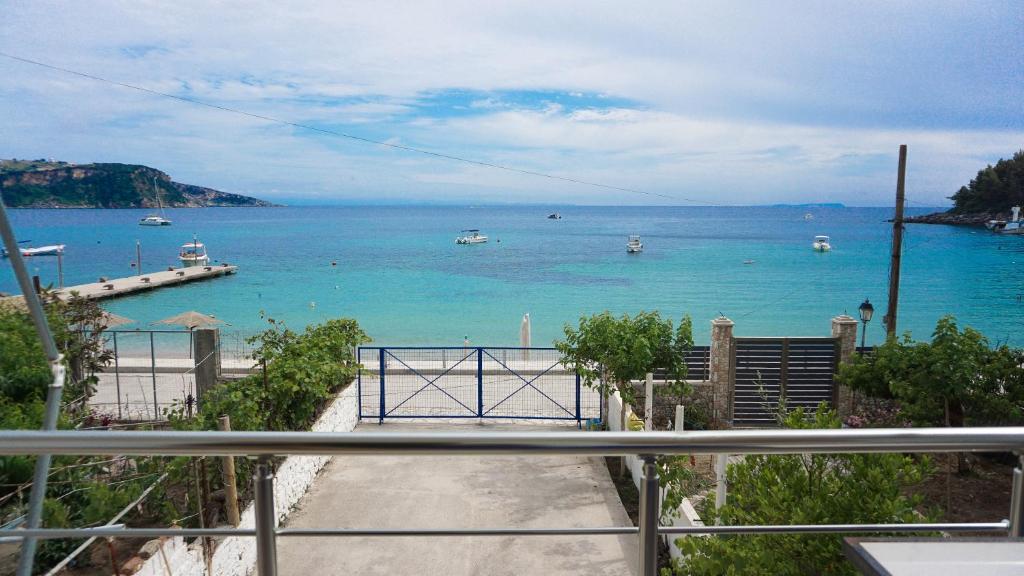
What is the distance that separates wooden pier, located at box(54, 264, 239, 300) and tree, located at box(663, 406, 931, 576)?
3942cm

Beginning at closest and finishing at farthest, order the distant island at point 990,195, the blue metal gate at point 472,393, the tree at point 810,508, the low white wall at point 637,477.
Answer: the tree at point 810,508, the low white wall at point 637,477, the blue metal gate at point 472,393, the distant island at point 990,195

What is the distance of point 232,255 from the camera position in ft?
252

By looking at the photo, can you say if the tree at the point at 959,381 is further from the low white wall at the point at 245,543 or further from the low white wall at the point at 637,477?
the low white wall at the point at 245,543

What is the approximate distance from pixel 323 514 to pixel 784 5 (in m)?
10.3

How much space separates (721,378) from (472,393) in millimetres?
4848

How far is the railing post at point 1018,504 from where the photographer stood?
1569 mm

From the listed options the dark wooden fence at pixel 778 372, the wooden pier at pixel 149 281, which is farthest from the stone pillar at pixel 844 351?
the wooden pier at pixel 149 281

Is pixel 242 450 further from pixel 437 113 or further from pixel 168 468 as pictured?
pixel 437 113

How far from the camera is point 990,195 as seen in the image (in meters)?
37.8

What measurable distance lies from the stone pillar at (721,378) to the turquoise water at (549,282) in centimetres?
1767

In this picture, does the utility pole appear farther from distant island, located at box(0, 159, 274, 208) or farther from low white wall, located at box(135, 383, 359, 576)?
distant island, located at box(0, 159, 274, 208)

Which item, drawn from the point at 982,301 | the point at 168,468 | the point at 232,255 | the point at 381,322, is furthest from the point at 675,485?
the point at 232,255

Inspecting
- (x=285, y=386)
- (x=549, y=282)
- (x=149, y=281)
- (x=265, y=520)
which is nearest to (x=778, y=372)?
(x=285, y=386)

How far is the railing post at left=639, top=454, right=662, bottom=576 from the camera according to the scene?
156 centimetres
